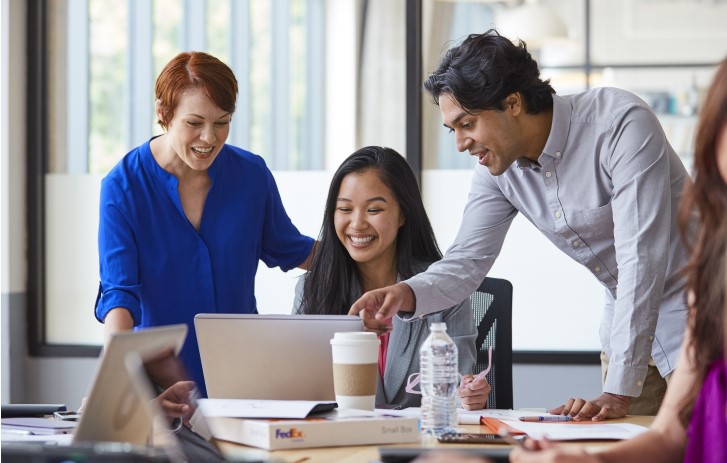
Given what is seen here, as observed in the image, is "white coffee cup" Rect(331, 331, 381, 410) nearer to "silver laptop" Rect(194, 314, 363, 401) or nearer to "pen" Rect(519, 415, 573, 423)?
"silver laptop" Rect(194, 314, 363, 401)

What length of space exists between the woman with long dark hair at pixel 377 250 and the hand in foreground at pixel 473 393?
13.4 inches

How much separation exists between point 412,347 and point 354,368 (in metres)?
0.64

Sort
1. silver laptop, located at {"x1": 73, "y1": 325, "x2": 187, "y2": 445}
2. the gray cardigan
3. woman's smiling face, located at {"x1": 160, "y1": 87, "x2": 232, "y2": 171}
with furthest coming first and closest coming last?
woman's smiling face, located at {"x1": 160, "y1": 87, "x2": 232, "y2": 171} < the gray cardigan < silver laptop, located at {"x1": 73, "y1": 325, "x2": 187, "y2": 445}

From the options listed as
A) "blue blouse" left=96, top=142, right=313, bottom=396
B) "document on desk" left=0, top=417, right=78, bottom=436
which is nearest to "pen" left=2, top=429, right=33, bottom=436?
"document on desk" left=0, top=417, right=78, bottom=436

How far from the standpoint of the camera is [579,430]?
178cm

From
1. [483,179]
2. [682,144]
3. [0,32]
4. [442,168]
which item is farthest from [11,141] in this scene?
[682,144]

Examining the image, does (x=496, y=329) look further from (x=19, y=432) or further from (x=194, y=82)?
(x=19, y=432)

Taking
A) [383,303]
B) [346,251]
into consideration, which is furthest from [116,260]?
[383,303]

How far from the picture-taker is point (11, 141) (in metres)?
4.41

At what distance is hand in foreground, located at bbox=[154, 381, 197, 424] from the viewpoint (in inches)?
56.2

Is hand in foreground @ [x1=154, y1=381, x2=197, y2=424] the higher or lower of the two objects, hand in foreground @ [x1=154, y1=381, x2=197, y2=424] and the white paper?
the higher

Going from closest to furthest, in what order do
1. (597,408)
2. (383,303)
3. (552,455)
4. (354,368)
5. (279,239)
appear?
(552,455) → (354,368) → (597,408) → (383,303) → (279,239)

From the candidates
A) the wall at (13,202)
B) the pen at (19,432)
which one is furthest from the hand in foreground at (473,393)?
the wall at (13,202)

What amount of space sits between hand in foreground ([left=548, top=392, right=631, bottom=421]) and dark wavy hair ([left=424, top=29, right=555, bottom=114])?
29.5 inches
